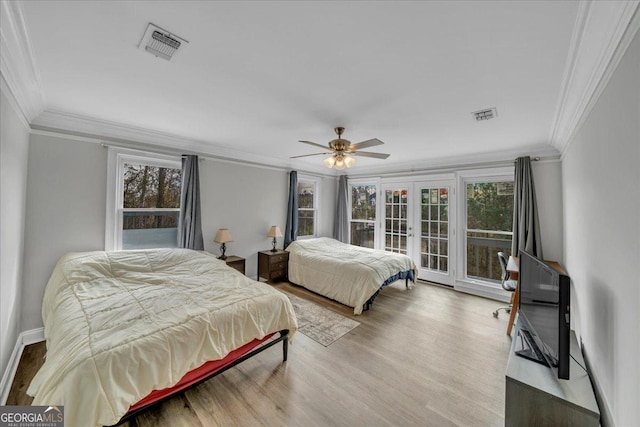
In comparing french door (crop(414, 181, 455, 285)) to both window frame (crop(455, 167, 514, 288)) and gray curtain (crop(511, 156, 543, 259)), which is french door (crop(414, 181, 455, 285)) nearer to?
window frame (crop(455, 167, 514, 288))

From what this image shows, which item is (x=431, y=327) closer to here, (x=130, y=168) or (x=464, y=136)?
(x=464, y=136)

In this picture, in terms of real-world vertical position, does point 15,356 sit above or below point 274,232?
below

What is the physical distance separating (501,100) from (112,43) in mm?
3040

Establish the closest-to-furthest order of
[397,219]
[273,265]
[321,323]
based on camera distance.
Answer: [321,323] → [273,265] → [397,219]

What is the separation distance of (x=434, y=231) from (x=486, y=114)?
9.10 feet

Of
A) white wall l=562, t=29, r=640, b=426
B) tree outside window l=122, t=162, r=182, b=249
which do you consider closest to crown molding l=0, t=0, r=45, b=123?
tree outside window l=122, t=162, r=182, b=249

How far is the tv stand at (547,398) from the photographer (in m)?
1.34

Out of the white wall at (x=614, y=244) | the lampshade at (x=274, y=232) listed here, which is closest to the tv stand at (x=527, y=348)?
the white wall at (x=614, y=244)

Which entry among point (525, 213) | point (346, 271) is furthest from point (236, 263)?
point (525, 213)

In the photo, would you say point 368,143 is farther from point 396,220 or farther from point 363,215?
point 363,215

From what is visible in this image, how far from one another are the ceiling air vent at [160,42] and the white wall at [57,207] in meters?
2.16

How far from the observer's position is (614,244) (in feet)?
4.33

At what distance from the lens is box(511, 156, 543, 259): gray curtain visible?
3.54 m

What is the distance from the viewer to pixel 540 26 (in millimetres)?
1314
